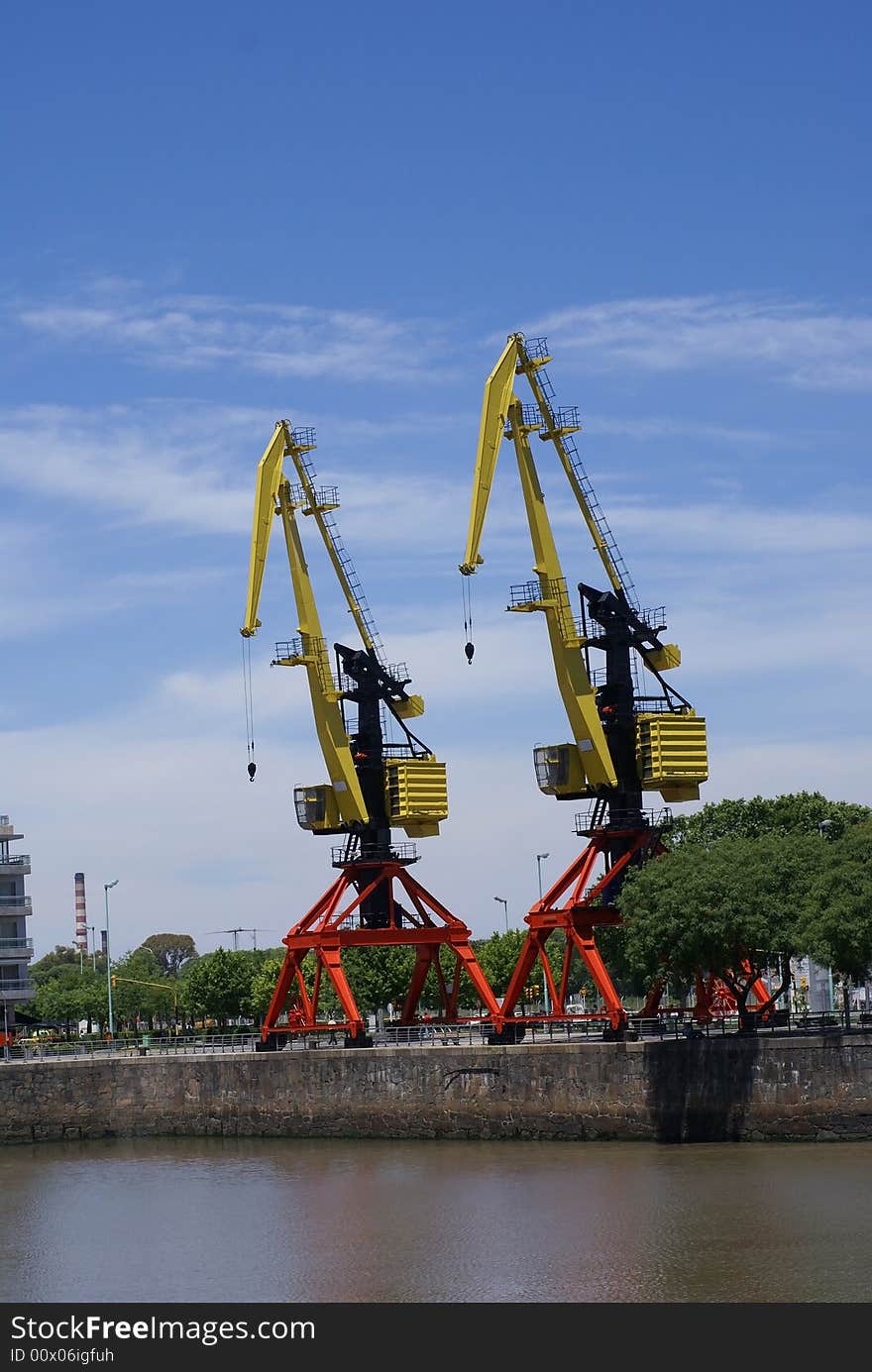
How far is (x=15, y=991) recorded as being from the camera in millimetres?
83312

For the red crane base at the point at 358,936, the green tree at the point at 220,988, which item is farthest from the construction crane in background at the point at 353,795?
the green tree at the point at 220,988

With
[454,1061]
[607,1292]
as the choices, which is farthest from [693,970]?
[607,1292]

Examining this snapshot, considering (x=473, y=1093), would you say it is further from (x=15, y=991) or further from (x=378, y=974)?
(x=378, y=974)

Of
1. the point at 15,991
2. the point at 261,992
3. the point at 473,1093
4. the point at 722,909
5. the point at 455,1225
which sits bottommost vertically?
the point at 455,1225

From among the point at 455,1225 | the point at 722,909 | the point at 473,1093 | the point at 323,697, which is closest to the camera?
the point at 455,1225

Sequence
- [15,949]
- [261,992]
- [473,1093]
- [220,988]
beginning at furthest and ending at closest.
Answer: [261,992] < [220,988] < [15,949] < [473,1093]

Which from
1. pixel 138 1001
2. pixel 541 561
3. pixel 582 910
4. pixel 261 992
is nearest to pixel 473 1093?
pixel 582 910

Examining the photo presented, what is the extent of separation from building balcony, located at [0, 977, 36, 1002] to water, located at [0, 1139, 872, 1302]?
21.8 metres

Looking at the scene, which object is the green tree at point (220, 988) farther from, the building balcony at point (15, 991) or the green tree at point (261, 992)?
the building balcony at point (15, 991)

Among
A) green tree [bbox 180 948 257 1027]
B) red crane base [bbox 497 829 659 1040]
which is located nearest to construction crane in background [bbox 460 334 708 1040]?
red crane base [bbox 497 829 659 1040]

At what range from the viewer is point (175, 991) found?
135 metres

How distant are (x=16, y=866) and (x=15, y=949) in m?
3.73

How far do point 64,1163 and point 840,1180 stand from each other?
90.9ft

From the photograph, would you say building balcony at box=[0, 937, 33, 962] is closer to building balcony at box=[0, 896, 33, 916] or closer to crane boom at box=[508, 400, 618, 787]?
building balcony at box=[0, 896, 33, 916]
